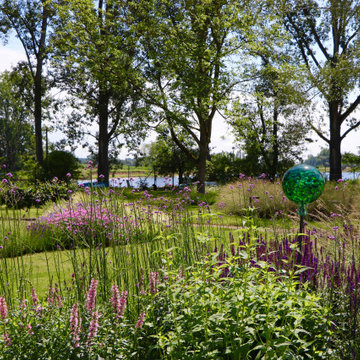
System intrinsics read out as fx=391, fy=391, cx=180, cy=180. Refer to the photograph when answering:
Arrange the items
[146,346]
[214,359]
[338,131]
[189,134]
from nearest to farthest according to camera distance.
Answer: [214,359]
[146,346]
[189,134]
[338,131]

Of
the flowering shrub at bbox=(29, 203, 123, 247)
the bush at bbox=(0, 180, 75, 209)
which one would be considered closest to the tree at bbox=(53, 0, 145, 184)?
the bush at bbox=(0, 180, 75, 209)

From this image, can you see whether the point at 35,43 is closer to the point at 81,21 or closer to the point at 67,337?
the point at 81,21

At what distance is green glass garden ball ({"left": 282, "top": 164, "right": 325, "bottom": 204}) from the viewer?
340cm

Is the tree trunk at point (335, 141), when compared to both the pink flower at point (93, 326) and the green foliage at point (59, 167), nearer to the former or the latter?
the green foliage at point (59, 167)

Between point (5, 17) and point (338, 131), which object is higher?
point (5, 17)

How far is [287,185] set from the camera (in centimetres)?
347

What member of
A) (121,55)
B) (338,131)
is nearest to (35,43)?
(121,55)

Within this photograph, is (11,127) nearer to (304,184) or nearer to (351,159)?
(351,159)

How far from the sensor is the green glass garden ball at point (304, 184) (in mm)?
3396

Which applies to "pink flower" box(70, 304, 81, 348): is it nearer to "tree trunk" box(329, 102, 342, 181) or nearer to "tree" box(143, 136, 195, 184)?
"tree trunk" box(329, 102, 342, 181)

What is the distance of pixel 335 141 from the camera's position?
18.3 metres

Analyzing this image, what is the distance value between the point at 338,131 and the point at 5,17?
16887mm

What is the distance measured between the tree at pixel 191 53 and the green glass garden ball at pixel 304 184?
36.7 ft

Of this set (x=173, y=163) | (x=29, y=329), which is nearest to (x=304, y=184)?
(x=29, y=329)
